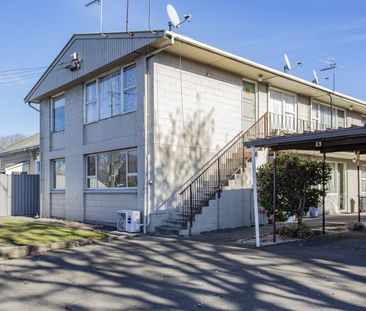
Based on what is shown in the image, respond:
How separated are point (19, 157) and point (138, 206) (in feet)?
52.1

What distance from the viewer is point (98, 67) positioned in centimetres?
1488

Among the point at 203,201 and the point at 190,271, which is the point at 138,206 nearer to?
the point at 203,201

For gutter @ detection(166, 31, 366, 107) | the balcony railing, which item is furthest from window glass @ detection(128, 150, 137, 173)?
the balcony railing

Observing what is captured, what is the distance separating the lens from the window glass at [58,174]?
18305 millimetres

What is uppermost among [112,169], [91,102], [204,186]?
[91,102]

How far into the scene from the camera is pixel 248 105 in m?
16.8

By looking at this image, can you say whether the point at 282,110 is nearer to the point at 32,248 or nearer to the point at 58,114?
the point at 58,114

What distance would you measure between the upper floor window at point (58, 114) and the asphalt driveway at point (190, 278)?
29.9 feet

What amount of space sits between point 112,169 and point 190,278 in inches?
332

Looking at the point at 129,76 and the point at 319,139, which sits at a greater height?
the point at 129,76

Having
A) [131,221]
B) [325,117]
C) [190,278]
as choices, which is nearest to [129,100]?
[131,221]

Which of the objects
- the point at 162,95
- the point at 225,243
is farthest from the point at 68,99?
the point at 225,243

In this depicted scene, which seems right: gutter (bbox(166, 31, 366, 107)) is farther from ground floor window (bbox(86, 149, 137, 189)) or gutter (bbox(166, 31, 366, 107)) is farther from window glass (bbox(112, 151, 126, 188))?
window glass (bbox(112, 151, 126, 188))

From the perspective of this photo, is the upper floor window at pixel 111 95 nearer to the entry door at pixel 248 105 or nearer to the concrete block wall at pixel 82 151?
the concrete block wall at pixel 82 151
